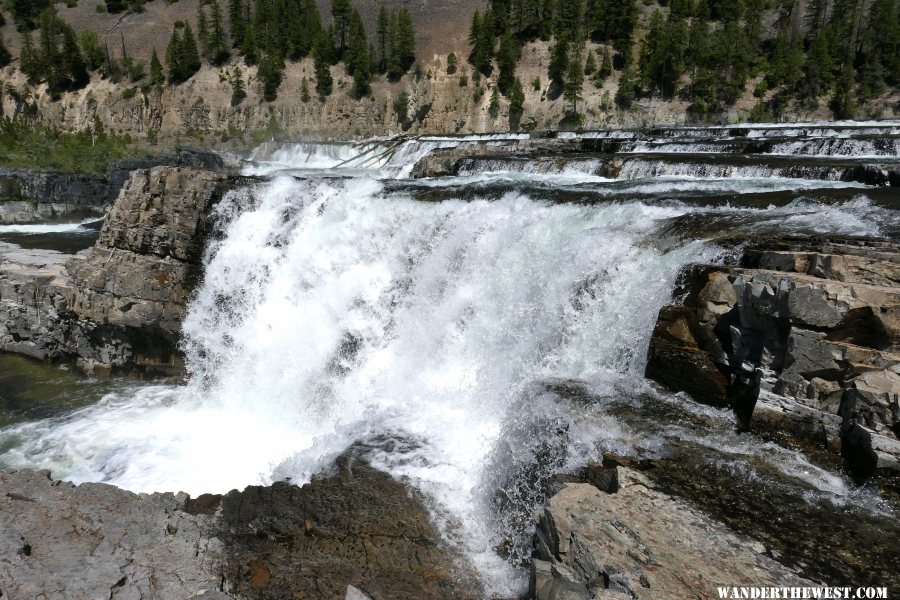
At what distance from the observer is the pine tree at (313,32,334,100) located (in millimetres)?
54844

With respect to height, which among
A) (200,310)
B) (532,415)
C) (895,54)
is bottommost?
(200,310)

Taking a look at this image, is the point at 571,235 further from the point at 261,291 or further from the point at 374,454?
the point at 261,291

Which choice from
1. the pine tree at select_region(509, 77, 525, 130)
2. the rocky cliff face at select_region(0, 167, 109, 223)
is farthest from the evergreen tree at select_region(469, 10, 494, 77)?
the rocky cliff face at select_region(0, 167, 109, 223)

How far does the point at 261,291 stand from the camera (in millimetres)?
11242

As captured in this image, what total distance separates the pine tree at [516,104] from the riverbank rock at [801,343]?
46049 millimetres

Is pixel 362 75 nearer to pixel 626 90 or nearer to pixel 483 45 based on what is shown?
pixel 483 45

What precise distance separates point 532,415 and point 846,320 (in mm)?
3191

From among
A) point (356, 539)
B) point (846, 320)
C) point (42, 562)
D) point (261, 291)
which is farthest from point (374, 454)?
point (261, 291)

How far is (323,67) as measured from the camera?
2164 inches

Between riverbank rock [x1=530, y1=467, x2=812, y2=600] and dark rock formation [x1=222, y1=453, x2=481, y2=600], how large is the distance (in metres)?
1.02

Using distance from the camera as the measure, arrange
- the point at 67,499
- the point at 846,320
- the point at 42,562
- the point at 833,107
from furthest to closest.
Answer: the point at 833,107 → the point at 67,499 → the point at 846,320 → the point at 42,562

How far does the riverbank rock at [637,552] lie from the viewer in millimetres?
3504

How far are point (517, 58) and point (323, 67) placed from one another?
20.3 metres

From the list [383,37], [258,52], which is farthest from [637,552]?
[258,52]
